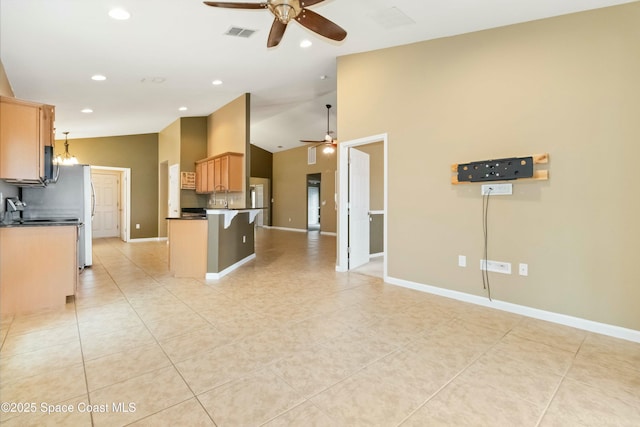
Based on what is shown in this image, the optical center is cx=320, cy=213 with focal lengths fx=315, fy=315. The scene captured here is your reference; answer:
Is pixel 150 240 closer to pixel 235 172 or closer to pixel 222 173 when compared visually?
pixel 222 173

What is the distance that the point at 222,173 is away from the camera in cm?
688

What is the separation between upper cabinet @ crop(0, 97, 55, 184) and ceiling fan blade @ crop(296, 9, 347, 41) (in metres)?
2.96

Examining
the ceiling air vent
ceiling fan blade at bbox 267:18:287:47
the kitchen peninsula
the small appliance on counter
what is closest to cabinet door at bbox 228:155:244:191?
the kitchen peninsula

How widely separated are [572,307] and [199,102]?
699 cm

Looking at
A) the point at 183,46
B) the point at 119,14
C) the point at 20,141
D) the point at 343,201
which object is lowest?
the point at 343,201

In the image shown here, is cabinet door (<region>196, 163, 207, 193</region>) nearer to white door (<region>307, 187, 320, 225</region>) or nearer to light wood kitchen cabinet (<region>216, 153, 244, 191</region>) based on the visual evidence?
light wood kitchen cabinet (<region>216, 153, 244, 191</region>)

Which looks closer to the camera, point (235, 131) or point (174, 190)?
point (235, 131)

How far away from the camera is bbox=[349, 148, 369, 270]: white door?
498 centimetres

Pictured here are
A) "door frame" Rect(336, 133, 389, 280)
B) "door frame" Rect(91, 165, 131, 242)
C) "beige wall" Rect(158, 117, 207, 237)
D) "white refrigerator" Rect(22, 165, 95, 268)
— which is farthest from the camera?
"door frame" Rect(91, 165, 131, 242)

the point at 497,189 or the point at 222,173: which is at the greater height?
the point at 222,173

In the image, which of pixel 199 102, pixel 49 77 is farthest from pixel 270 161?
pixel 49 77

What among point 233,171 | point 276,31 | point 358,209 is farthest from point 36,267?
point 358,209

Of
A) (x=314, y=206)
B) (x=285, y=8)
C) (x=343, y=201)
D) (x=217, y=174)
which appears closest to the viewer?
(x=285, y=8)

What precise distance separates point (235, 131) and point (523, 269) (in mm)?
5816
